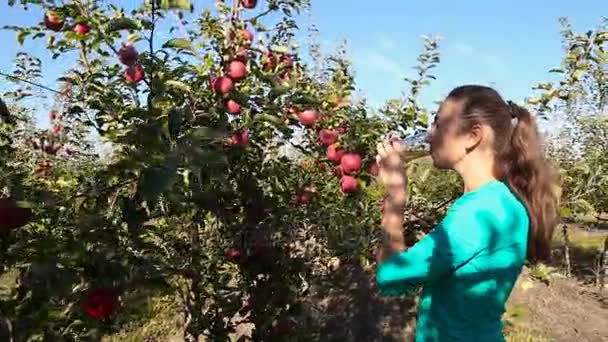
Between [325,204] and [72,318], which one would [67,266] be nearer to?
[72,318]

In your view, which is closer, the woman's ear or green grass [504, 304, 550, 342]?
the woman's ear

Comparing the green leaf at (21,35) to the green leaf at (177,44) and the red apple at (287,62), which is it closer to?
the green leaf at (177,44)

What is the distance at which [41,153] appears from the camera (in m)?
4.59

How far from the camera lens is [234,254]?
2590 millimetres

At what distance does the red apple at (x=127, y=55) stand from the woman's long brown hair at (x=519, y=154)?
0.92 meters

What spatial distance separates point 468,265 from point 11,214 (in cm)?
106

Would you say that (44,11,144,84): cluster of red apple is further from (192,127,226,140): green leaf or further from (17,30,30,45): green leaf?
(192,127,226,140): green leaf

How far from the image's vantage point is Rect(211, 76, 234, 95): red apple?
84.3 inches

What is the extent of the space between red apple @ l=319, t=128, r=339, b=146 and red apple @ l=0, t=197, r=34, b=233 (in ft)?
4.63

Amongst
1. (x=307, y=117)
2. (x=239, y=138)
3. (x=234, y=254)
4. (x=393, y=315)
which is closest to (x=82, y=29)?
(x=239, y=138)

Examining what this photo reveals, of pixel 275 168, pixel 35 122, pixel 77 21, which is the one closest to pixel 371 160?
pixel 275 168

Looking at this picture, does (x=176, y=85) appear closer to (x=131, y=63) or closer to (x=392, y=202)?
(x=131, y=63)

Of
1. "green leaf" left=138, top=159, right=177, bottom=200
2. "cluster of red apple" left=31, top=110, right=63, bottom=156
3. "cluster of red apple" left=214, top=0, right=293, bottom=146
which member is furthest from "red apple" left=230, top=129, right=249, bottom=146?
"cluster of red apple" left=31, top=110, right=63, bottom=156

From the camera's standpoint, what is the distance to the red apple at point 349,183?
2.61m
